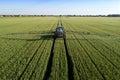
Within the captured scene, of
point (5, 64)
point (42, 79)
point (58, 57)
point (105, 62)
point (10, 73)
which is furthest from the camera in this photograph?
point (58, 57)

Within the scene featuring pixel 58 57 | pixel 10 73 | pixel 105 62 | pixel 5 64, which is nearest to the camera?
pixel 10 73

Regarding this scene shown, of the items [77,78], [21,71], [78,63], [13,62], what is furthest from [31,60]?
[77,78]

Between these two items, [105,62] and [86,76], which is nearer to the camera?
[86,76]

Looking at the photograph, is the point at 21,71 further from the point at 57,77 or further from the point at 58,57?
the point at 58,57

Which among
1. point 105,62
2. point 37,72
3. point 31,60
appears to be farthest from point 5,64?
point 105,62

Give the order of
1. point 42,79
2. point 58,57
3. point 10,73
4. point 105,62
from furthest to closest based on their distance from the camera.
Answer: point 58,57 < point 105,62 < point 10,73 < point 42,79

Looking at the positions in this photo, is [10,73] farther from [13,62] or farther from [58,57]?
[58,57]

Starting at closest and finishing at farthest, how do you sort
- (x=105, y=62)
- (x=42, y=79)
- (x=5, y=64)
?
1. (x=42, y=79)
2. (x=5, y=64)
3. (x=105, y=62)

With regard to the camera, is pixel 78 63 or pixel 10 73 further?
pixel 78 63
